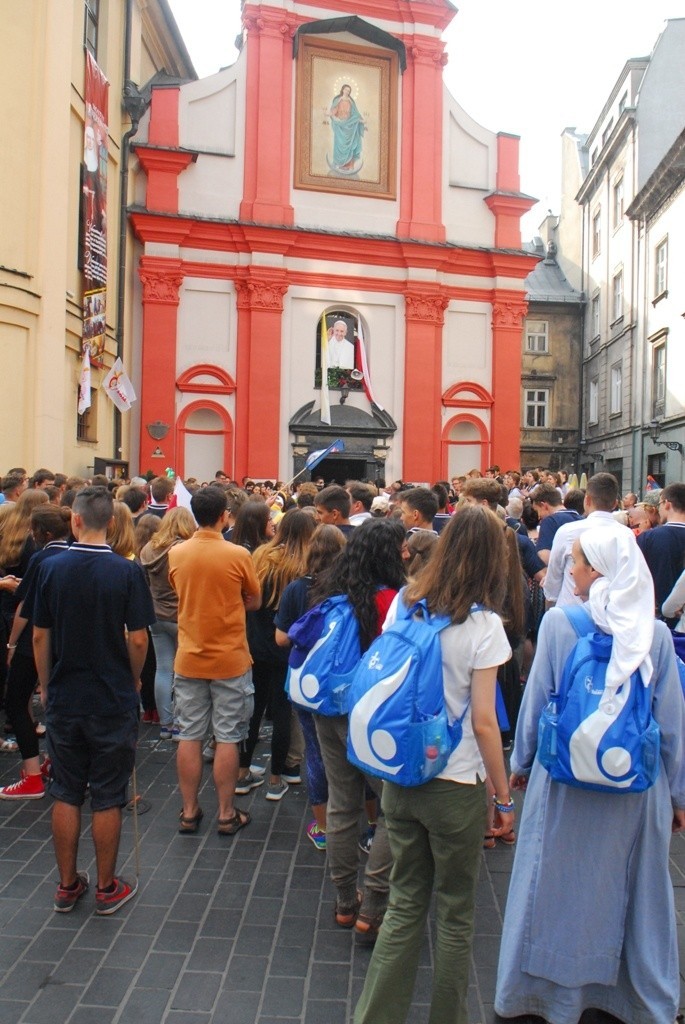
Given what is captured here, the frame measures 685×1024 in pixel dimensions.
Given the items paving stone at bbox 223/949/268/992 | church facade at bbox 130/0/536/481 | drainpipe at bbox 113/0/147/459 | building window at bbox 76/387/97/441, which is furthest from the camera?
church facade at bbox 130/0/536/481

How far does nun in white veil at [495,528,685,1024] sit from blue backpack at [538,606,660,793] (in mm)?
104

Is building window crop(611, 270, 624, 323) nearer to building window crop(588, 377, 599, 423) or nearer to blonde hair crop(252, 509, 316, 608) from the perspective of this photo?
building window crop(588, 377, 599, 423)

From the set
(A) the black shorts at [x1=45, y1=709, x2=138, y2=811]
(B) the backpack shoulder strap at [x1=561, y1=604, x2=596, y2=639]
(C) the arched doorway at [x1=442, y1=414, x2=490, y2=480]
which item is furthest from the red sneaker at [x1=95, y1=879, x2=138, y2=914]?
(C) the arched doorway at [x1=442, y1=414, x2=490, y2=480]

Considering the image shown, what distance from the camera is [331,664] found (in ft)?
12.5

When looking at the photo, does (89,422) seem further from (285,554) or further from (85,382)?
(285,554)

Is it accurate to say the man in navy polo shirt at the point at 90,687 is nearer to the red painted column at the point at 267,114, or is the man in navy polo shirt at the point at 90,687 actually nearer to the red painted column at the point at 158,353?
the red painted column at the point at 158,353

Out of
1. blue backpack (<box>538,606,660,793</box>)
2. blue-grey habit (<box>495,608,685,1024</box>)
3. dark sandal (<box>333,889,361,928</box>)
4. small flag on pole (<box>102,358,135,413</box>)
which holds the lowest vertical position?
dark sandal (<box>333,889,361,928</box>)

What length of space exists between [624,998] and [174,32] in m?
27.0

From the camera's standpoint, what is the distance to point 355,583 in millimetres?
3861

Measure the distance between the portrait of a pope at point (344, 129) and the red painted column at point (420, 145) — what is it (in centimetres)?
147

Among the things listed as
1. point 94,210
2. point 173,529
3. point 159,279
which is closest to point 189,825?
point 173,529

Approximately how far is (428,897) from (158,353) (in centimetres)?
2026

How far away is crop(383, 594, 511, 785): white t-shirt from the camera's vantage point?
2830mm

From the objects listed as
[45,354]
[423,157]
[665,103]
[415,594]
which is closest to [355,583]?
[415,594]
